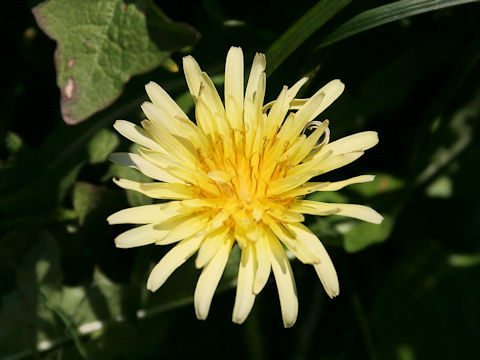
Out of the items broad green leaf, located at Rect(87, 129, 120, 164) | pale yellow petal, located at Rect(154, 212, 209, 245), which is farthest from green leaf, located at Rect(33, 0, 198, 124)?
pale yellow petal, located at Rect(154, 212, 209, 245)

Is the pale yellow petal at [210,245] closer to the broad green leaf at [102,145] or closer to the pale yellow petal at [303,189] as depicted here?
the pale yellow petal at [303,189]

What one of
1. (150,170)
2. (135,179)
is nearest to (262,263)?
(150,170)

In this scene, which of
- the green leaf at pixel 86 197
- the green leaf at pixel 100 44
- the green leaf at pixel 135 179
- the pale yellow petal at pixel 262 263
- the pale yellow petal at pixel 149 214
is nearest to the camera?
the pale yellow petal at pixel 262 263

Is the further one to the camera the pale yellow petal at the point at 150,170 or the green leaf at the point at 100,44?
the green leaf at the point at 100,44

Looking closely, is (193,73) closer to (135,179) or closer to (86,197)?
(135,179)

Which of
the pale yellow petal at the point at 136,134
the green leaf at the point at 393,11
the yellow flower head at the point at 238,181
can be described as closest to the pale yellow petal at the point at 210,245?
the yellow flower head at the point at 238,181
